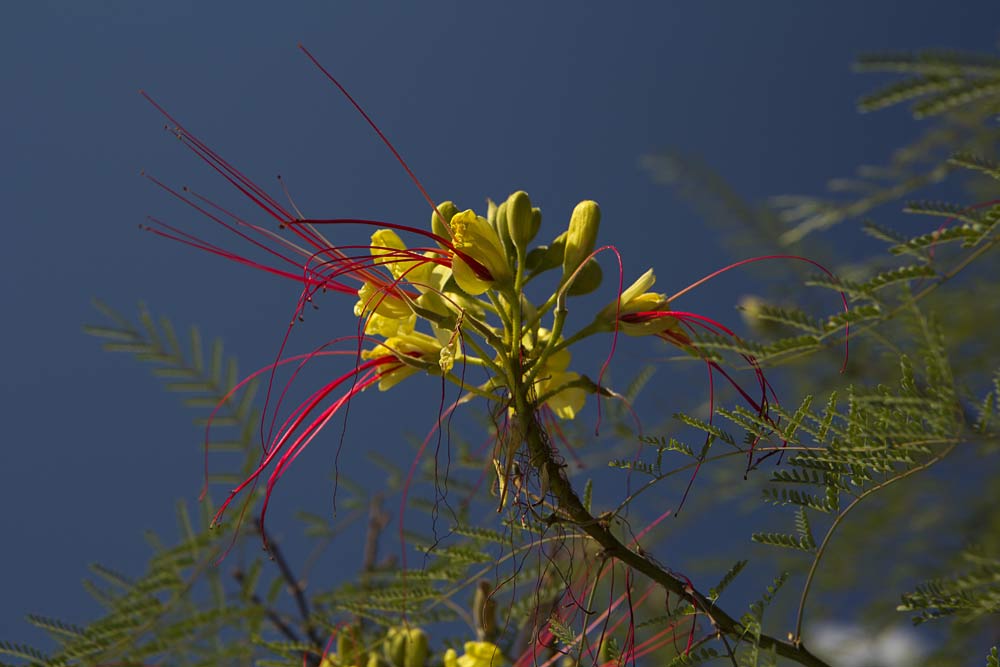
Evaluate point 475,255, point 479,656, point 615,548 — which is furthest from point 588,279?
point 479,656

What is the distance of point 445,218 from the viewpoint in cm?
109

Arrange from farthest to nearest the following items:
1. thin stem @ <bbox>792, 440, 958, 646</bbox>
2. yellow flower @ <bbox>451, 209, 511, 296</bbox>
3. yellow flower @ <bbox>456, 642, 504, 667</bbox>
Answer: yellow flower @ <bbox>456, 642, 504, 667</bbox>
yellow flower @ <bbox>451, 209, 511, 296</bbox>
thin stem @ <bbox>792, 440, 958, 646</bbox>

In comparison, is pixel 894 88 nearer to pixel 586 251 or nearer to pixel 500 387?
pixel 586 251

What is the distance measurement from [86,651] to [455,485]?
65 centimetres

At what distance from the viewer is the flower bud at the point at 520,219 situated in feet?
3.59

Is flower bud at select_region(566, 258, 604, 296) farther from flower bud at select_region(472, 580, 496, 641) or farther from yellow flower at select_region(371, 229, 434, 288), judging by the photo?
flower bud at select_region(472, 580, 496, 641)

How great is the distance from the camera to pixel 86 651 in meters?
1.31

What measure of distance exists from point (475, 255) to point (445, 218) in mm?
82

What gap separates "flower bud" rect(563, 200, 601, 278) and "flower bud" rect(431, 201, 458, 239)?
132 millimetres

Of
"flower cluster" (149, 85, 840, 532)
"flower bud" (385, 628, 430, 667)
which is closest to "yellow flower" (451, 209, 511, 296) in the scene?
"flower cluster" (149, 85, 840, 532)

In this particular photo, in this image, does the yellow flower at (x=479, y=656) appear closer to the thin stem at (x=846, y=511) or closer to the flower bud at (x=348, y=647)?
the flower bud at (x=348, y=647)

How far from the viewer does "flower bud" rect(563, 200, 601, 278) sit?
1.10m

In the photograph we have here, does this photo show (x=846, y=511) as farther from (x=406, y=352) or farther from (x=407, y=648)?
(x=407, y=648)

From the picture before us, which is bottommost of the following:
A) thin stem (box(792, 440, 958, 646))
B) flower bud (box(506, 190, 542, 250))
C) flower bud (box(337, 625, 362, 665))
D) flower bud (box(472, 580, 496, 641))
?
thin stem (box(792, 440, 958, 646))
